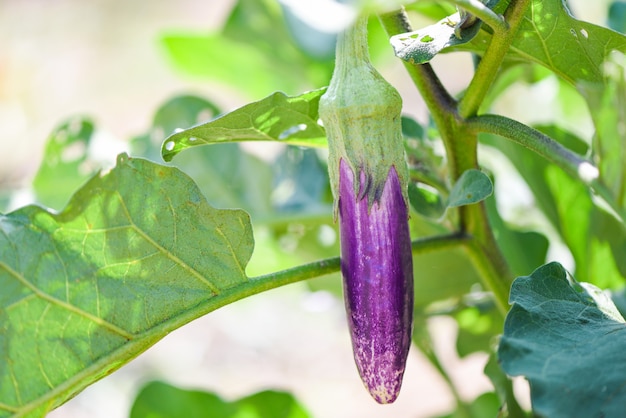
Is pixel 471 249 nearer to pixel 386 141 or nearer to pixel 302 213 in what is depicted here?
pixel 386 141

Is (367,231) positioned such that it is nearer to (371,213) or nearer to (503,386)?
(371,213)

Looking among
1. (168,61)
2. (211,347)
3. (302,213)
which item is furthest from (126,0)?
(302,213)

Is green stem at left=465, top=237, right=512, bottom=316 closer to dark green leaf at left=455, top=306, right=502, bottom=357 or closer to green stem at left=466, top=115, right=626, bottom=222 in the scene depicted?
green stem at left=466, top=115, right=626, bottom=222

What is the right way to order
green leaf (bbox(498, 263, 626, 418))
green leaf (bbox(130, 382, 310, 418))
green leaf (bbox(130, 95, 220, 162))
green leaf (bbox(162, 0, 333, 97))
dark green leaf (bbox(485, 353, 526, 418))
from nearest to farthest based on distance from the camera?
green leaf (bbox(498, 263, 626, 418)), dark green leaf (bbox(485, 353, 526, 418)), green leaf (bbox(130, 382, 310, 418)), green leaf (bbox(130, 95, 220, 162)), green leaf (bbox(162, 0, 333, 97))

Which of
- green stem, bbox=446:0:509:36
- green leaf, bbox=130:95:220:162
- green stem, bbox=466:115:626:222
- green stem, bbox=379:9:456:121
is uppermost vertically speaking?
green stem, bbox=446:0:509:36

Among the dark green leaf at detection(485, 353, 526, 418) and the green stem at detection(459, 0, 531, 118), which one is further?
the dark green leaf at detection(485, 353, 526, 418)

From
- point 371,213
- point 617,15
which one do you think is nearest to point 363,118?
point 371,213

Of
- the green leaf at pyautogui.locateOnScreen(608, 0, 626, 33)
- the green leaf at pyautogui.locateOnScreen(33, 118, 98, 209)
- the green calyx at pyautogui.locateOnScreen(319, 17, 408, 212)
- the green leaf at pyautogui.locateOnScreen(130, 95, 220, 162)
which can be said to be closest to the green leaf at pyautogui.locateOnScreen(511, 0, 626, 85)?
the green calyx at pyautogui.locateOnScreen(319, 17, 408, 212)

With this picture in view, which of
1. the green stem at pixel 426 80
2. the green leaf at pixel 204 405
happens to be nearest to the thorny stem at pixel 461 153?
the green stem at pixel 426 80
